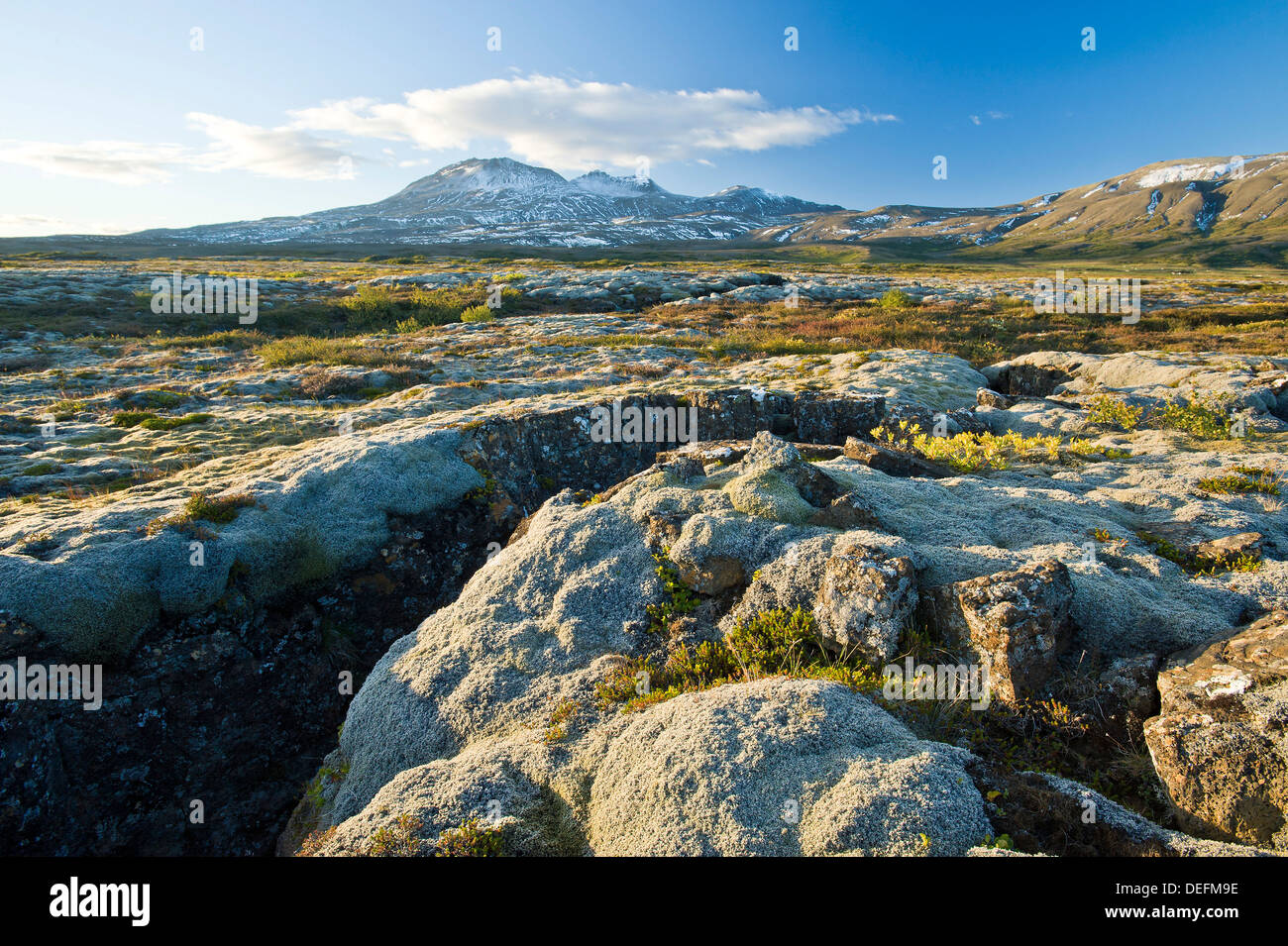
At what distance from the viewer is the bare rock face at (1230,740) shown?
15.6 ft

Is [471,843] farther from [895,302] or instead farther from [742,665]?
[895,302]

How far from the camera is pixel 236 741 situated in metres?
9.08

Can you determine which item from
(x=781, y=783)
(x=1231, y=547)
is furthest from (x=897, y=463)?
(x=781, y=783)

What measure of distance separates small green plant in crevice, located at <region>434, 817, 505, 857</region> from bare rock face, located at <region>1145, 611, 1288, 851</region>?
6143 millimetres

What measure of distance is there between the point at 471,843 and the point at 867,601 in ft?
16.7

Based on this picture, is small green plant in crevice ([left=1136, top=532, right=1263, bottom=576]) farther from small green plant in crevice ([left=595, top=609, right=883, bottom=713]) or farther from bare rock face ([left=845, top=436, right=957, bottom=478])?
small green plant in crevice ([left=595, top=609, right=883, bottom=713])

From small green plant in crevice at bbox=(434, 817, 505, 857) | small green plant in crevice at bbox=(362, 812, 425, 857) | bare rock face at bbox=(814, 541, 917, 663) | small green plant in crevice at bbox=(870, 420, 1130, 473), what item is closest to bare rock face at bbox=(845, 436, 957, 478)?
small green plant in crevice at bbox=(870, 420, 1130, 473)

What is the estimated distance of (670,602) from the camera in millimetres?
8406

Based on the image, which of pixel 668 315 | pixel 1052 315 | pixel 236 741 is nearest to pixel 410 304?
pixel 668 315

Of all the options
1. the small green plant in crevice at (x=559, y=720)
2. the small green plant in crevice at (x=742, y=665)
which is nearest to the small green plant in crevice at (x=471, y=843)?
the small green plant in crevice at (x=559, y=720)

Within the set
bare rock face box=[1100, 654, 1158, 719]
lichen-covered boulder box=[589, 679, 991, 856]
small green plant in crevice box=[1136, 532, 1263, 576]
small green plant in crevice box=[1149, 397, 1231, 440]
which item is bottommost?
lichen-covered boulder box=[589, 679, 991, 856]

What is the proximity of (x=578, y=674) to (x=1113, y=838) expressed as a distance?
18.1 feet

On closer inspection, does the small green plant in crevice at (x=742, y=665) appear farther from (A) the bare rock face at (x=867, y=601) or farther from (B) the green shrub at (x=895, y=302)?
(B) the green shrub at (x=895, y=302)

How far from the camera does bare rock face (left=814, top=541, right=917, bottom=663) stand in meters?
7.06
